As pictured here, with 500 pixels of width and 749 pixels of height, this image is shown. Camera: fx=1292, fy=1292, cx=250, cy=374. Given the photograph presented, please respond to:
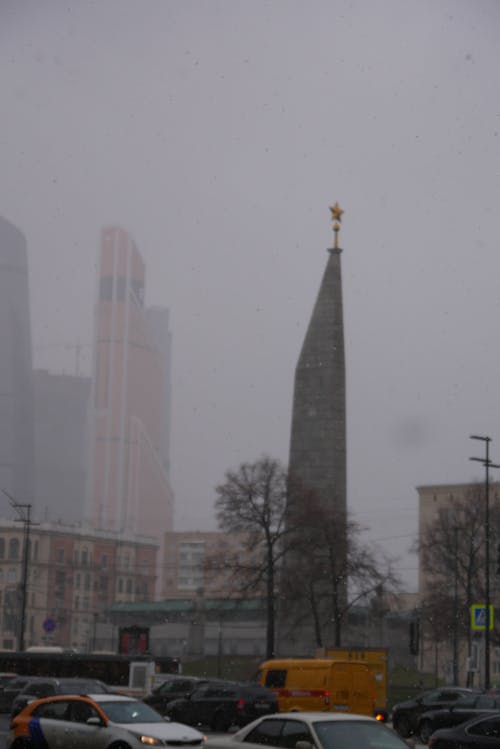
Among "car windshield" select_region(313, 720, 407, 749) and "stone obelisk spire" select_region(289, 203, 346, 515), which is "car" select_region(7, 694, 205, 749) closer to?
"car windshield" select_region(313, 720, 407, 749)

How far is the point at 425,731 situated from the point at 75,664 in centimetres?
1964

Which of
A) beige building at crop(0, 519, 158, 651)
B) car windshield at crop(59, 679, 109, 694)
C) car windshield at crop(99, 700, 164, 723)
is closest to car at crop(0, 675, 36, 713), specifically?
car windshield at crop(59, 679, 109, 694)

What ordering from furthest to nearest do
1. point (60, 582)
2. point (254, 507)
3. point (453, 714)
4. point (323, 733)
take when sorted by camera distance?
point (60, 582)
point (254, 507)
point (453, 714)
point (323, 733)

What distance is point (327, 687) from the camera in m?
29.8

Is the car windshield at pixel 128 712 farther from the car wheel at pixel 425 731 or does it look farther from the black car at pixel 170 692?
the black car at pixel 170 692

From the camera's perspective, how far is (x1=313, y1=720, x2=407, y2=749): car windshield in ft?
48.0

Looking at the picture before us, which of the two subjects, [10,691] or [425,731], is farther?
[10,691]

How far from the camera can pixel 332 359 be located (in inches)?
2544

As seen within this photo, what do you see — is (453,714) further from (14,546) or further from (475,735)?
(14,546)

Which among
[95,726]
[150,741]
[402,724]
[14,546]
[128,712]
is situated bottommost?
[402,724]

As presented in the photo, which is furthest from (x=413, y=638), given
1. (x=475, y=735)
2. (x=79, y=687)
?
(x=475, y=735)

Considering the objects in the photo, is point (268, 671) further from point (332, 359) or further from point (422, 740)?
point (332, 359)

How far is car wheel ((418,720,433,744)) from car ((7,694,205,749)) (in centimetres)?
1234

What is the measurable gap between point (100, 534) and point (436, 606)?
84187 mm
